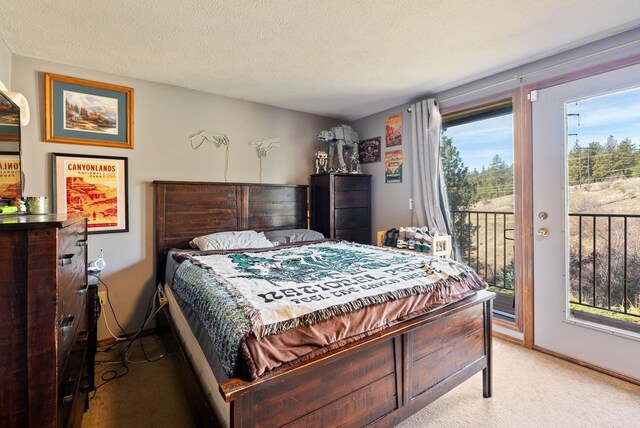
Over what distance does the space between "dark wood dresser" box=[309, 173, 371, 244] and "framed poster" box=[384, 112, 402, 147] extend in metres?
0.54

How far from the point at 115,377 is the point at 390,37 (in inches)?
123

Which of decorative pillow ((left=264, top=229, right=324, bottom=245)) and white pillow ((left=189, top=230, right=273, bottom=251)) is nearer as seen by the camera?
white pillow ((left=189, top=230, right=273, bottom=251))

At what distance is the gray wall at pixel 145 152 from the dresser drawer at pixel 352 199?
3.00 feet

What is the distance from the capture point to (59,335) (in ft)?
3.08

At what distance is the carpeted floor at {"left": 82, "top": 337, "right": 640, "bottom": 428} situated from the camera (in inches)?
65.9

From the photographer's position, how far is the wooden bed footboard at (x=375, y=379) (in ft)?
3.56

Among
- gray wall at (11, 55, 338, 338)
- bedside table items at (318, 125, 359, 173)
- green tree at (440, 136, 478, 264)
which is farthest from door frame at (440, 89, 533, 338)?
gray wall at (11, 55, 338, 338)

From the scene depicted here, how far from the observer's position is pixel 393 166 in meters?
3.70

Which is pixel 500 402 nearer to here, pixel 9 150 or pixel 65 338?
pixel 65 338

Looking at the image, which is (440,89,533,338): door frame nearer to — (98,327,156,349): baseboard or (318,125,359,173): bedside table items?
(318,125,359,173): bedside table items

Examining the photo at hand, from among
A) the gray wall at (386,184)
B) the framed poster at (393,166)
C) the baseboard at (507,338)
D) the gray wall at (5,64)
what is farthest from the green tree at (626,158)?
the gray wall at (5,64)

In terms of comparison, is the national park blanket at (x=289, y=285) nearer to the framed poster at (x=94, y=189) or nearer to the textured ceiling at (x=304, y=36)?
the framed poster at (x=94, y=189)

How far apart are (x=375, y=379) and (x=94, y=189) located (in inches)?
108

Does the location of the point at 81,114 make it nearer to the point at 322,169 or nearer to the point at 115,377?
the point at 115,377
